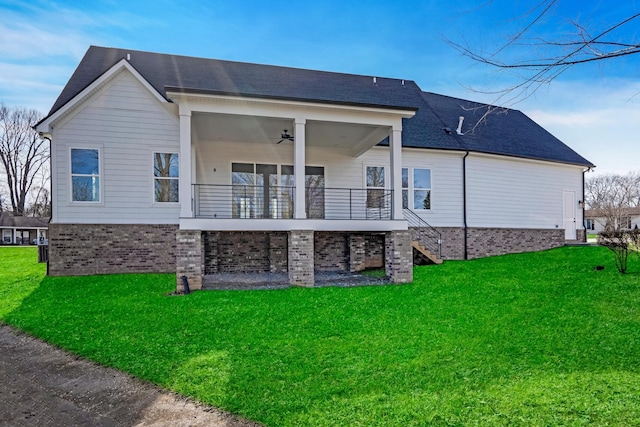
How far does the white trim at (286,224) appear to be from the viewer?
29.7 feet

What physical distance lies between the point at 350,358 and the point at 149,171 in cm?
967

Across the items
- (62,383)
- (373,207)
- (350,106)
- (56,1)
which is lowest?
(62,383)

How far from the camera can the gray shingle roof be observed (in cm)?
1230

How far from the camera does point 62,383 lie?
4371 millimetres

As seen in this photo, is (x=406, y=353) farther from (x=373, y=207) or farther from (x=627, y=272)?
(x=373, y=207)

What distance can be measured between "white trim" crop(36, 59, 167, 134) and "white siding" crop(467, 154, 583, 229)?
12.3m

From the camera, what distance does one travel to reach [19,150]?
39.1 m

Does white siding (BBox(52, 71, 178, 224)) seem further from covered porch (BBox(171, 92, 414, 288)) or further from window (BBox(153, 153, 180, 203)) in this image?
covered porch (BBox(171, 92, 414, 288))

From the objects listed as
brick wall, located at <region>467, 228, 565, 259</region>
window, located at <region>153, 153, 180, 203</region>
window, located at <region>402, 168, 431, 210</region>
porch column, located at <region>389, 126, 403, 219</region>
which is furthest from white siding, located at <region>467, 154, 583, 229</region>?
window, located at <region>153, 153, 180, 203</region>

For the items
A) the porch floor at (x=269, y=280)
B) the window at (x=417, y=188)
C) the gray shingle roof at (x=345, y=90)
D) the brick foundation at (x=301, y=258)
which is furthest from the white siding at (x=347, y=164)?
the brick foundation at (x=301, y=258)

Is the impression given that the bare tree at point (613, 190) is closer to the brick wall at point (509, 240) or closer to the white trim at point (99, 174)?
the brick wall at point (509, 240)

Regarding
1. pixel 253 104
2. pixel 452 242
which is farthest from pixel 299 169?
pixel 452 242

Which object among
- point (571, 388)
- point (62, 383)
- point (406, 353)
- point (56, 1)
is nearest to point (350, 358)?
point (406, 353)

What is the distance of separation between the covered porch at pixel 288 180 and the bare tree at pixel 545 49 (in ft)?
21.9
